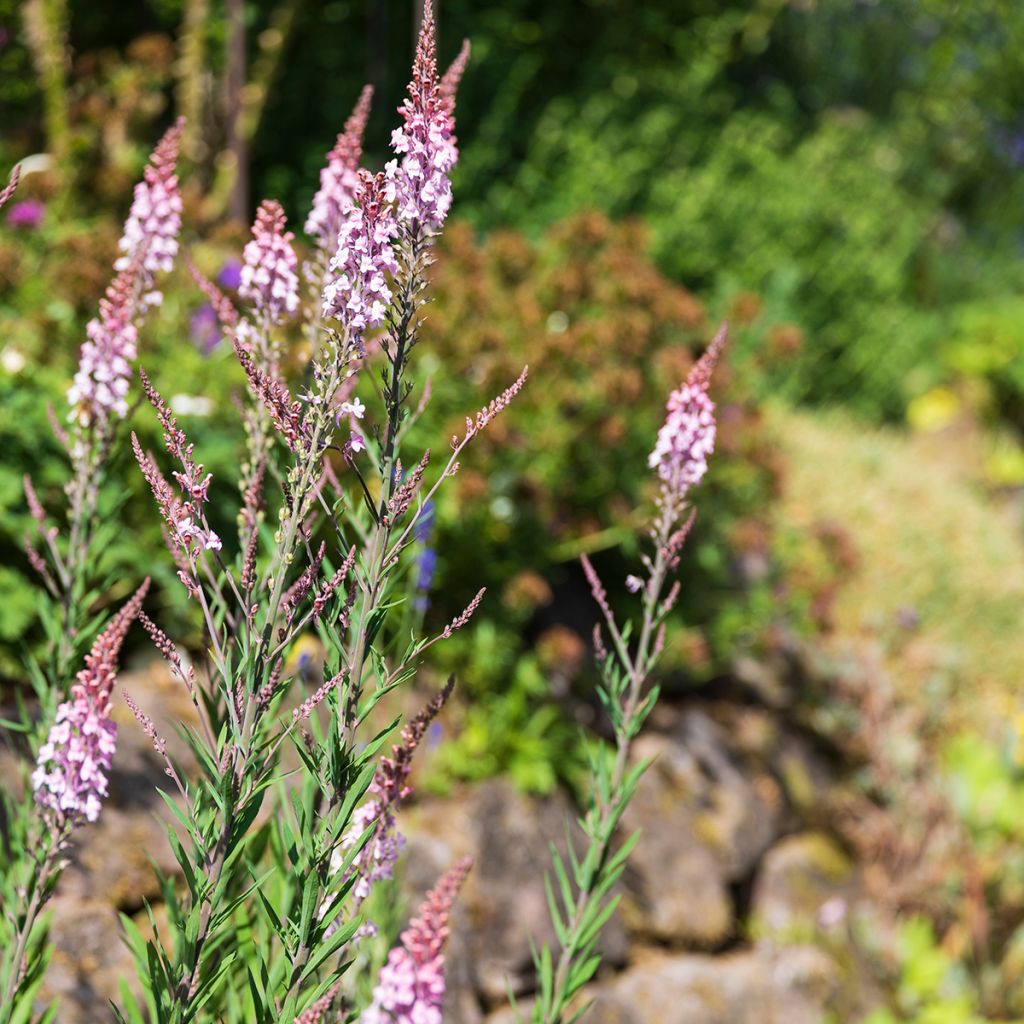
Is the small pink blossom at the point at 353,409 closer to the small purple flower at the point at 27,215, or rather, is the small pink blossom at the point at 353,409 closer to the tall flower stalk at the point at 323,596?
the tall flower stalk at the point at 323,596

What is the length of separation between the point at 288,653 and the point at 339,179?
73 cm

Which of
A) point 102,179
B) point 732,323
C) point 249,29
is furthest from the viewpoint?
point 249,29

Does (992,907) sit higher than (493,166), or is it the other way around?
(493,166)

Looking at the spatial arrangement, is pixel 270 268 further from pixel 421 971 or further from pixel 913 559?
pixel 913 559

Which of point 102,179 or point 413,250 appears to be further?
point 102,179

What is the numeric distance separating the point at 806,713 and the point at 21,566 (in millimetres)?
3465

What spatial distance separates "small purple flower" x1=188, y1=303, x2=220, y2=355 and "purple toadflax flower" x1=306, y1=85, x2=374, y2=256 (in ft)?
6.81

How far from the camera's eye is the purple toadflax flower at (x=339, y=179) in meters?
1.67

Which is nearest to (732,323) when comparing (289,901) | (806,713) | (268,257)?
(806,713)

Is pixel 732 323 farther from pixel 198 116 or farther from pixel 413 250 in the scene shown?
pixel 413 250

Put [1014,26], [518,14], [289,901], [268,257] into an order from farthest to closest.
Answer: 1. [1014,26]
2. [518,14]
3. [268,257]
4. [289,901]

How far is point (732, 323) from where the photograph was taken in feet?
16.5

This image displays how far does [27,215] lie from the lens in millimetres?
4164

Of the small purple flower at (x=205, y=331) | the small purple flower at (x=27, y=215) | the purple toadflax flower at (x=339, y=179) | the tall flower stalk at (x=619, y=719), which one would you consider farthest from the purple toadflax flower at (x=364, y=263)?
the small purple flower at (x=27, y=215)
